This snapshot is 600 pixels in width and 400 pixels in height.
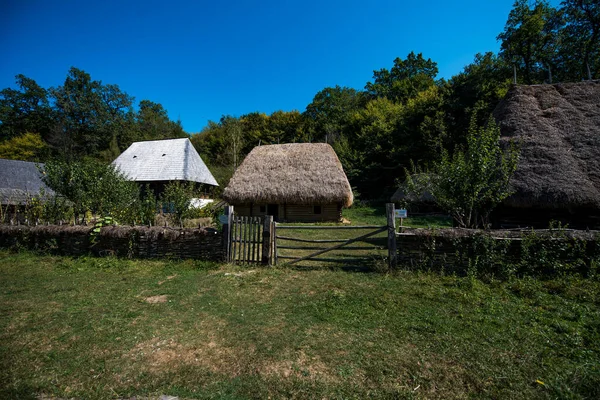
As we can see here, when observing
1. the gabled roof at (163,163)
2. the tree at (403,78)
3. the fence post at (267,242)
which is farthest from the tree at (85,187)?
the tree at (403,78)

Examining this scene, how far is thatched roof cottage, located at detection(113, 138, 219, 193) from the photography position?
20.7 m

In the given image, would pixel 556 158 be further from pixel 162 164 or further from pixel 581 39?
pixel 162 164

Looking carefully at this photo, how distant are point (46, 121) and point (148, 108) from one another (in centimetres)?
1519

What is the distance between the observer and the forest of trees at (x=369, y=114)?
1959 centimetres

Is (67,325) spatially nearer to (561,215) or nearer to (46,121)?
(561,215)

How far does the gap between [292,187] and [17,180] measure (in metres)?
19.1

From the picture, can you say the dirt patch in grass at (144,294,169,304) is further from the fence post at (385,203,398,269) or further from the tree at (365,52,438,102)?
the tree at (365,52,438,102)

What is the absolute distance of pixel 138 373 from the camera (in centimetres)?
293

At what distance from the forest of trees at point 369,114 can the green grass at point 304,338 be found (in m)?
15.1

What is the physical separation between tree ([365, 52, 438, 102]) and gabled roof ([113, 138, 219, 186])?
2638 cm

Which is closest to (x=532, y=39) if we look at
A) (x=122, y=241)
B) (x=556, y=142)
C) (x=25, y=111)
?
(x=556, y=142)

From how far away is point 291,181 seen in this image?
52.4ft

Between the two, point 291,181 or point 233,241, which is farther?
point 291,181

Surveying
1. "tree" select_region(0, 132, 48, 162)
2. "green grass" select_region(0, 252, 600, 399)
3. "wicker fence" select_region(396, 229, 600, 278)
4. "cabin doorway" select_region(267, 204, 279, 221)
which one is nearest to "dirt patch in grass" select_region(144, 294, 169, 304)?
"green grass" select_region(0, 252, 600, 399)
